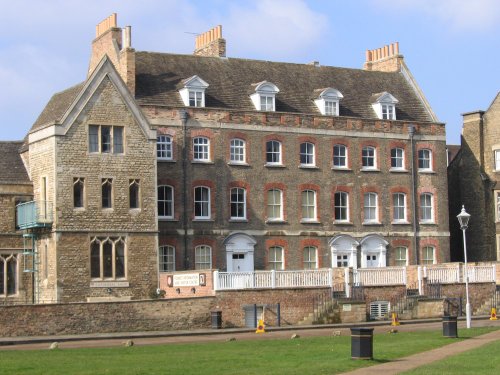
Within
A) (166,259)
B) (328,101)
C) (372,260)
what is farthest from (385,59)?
(166,259)

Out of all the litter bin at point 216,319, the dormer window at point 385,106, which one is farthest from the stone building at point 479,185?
the litter bin at point 216,319

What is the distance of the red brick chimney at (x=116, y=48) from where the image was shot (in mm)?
59625

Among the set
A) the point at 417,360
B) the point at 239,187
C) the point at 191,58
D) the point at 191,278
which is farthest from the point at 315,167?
the point at 417,360

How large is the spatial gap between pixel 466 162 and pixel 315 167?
38.9 feet

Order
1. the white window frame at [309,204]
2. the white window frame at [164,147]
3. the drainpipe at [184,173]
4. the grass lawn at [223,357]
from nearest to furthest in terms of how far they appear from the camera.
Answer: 1. the grass lawn at [223,357]
2. the white window frame at [164,147]
3. the drainpipe at [184,173]
4. the white window frame at [309,204]

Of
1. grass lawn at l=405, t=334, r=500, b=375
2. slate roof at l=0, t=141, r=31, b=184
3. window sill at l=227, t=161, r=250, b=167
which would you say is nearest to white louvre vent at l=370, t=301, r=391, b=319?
window sill at l=227, t=161, r=250, b=167

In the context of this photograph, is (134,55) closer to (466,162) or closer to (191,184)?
(191,184)

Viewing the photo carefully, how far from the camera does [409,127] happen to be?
220ft

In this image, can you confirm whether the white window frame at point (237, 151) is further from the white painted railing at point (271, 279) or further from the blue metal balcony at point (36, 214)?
the blue metal balcony at point (36, 214)

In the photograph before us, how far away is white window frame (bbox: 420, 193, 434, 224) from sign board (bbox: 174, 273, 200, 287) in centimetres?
1930

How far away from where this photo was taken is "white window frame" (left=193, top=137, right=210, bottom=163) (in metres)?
60.6

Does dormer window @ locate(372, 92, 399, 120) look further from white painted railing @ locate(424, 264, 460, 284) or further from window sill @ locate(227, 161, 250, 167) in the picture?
white painted railing @ locate(424, 264, 460, 284)

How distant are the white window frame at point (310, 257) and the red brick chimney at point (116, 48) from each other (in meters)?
13.1

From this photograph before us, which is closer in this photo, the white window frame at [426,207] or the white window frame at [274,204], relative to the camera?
the white window frame at [274,204]
